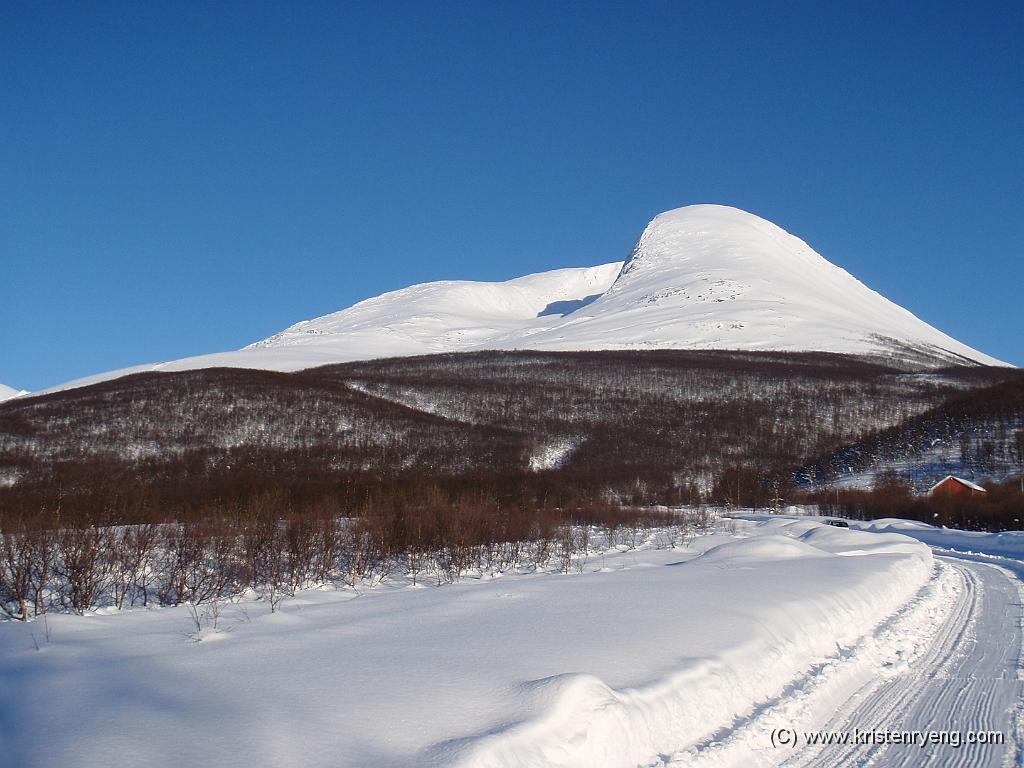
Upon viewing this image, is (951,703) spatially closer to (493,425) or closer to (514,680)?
(514,680)

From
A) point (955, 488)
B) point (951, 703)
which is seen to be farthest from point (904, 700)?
point (955, 488)

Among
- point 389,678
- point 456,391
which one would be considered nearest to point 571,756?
point 389,678

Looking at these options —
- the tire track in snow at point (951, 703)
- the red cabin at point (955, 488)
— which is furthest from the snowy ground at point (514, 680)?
the red cabin at point (955, 488)

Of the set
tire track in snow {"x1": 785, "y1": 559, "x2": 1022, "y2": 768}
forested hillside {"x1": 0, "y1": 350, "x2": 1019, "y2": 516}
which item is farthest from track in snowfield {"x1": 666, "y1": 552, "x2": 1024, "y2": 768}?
forested hillside {"x1": 0, "y1": 350, "x2": 1019, "y2": 516}

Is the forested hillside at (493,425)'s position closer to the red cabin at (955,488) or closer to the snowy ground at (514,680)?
the red cabin at (955,488)

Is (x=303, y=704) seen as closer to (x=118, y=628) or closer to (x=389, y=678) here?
(x=389, y=678)

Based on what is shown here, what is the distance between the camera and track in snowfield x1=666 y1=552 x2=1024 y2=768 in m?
6.02

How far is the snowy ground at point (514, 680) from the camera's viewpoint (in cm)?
515

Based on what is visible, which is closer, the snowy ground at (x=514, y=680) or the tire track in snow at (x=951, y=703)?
the snowy ground at (x=514, y=680)

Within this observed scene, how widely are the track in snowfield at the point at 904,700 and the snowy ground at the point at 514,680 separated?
0.10ft

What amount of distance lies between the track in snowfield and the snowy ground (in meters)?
0.03

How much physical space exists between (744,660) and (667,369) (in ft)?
370

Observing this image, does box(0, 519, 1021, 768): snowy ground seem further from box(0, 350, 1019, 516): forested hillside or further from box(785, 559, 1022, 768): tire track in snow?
box(0, 350, 1019, 516): forested hillside

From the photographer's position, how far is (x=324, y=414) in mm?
76062
